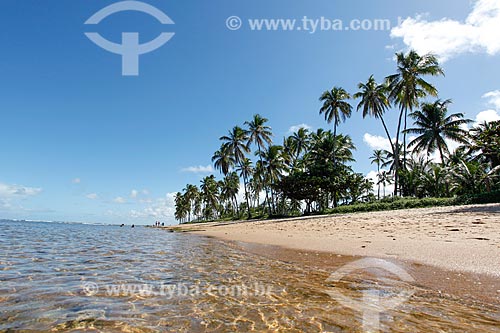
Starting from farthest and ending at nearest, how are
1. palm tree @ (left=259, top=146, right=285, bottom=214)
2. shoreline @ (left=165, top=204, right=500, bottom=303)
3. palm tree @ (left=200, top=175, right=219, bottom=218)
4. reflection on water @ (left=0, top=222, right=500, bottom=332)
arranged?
palm tree @ (left=200, top=175, right=219, bottom=218), palm tree @ (left=259, top=146, right=285, bottom=214), shoreline @ (left=165, top=204, right=500, bottom=303), reflection on water @ (left=0, top=222, right=500, bottom=332)

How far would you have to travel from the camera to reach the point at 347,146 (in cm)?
5100

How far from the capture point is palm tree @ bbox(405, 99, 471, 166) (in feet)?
125

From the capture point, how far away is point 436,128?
39219mm

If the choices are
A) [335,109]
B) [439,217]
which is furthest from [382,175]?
[439,217]

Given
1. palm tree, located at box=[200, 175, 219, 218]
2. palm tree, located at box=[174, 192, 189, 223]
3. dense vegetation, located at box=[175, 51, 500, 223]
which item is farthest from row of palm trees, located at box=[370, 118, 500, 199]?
palm tree, located at box=[174, 192, 189, 223]

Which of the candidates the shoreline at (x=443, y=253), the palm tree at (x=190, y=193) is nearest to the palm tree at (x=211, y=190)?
the palm tree at (x=190, y=193)

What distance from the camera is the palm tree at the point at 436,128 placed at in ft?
125

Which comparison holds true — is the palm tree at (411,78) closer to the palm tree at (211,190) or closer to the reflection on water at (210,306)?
the reflection on water at (210,306)

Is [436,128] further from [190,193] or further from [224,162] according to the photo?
[190,193]

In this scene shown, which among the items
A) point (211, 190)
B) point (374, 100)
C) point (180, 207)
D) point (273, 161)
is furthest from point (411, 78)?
point (180, 207)

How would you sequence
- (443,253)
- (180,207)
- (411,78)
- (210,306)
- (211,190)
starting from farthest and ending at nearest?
(180,207) → (211,190) → (411,78) → (443,253) → (210,306)

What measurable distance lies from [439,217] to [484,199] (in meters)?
8.39

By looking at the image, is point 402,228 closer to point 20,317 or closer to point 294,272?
point 294,272

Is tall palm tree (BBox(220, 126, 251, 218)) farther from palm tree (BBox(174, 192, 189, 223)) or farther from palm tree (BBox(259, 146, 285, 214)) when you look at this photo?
palm tree (BBox(174, 192, 189, 223))
